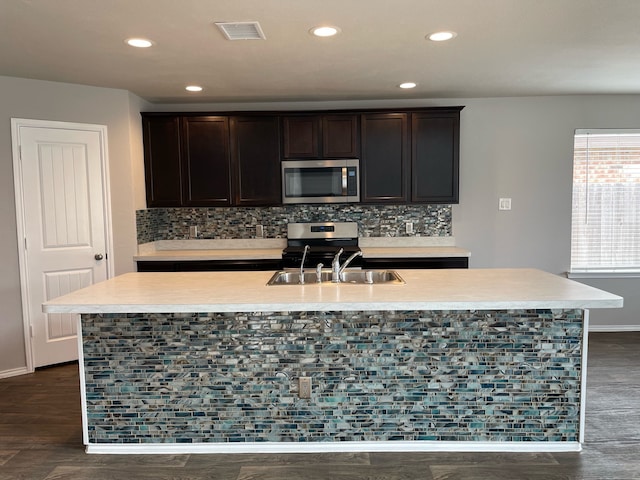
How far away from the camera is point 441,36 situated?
284cm

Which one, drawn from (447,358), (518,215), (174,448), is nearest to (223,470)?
(174,448)

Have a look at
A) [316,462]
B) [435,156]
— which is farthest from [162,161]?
[316,462]

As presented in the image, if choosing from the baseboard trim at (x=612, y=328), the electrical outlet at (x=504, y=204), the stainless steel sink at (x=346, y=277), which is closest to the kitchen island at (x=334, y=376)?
the stainless steel sink at (x=346, y=277)

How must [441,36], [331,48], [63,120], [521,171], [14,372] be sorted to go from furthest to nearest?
1. [521,171]
2. [63,120]
3. [14,372]
4. [331,48]
5. [441,36]

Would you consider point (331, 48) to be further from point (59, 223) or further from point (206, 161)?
point (59, 223)

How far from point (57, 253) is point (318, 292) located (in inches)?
105

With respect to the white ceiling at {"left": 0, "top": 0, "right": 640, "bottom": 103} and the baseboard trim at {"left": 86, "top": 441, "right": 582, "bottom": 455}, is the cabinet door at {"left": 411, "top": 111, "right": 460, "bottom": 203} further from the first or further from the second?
the baseboard trim at {"left": 86, "top": 441, "right": 582, "bottom": 455}

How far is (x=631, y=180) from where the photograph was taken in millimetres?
4664

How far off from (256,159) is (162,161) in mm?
916

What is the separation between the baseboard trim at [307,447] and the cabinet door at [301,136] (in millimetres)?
2753

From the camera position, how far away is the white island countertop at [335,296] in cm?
215

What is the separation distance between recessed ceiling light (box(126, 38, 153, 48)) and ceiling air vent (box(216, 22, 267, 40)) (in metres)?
0.52

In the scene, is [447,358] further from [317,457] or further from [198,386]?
[198,386]

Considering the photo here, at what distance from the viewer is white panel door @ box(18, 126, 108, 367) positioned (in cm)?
376
